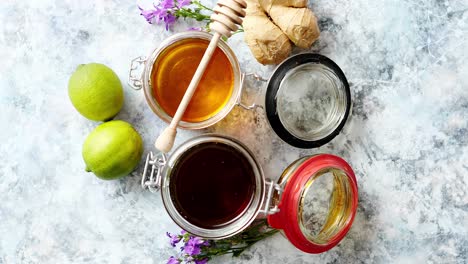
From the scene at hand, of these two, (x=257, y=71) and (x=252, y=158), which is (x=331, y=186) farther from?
(x=257, y=71)

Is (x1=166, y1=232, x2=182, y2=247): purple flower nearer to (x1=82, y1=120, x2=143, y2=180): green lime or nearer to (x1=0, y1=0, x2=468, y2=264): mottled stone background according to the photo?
(x1=0, y1=0, x2=468, y2=264): mottled stone background

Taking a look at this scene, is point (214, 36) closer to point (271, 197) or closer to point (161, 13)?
point (161, 13)

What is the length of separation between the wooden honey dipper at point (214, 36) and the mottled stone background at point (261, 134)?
166 mm

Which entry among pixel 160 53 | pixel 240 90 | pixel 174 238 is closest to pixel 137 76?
pixel 160 53

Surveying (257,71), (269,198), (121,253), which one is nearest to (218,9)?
(257,71)

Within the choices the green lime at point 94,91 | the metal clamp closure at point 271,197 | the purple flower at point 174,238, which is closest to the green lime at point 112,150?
the green lime at point 94,91

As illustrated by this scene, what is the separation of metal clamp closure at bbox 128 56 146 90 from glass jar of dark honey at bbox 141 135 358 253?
15 cm

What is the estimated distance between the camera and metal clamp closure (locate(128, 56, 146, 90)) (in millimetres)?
1111

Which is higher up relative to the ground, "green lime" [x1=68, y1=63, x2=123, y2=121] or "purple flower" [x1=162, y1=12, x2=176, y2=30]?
"purple flower" [x1=162, y1=12, x2=176, y2=30]

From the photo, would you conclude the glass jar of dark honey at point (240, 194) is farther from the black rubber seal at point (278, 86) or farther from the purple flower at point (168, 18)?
the purple flower at point (168, 18)

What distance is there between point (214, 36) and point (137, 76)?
22 cm

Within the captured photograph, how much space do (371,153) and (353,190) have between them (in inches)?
6.3

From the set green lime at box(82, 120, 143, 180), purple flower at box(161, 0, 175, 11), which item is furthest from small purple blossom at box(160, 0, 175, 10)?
green lime at box(82, 120, 143, 180)

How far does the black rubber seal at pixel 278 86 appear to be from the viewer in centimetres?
110
